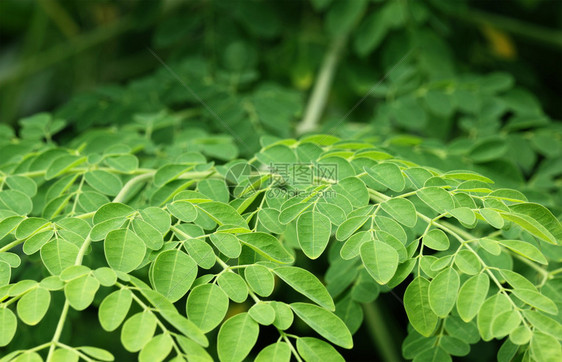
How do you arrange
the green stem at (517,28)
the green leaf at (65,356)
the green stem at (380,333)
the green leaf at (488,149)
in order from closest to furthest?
the green leaf at (65,356) → the green leaf at (488,149) → the green stem at (380,333) → the green stem at (517,28)

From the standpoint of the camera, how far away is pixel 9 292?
619mm

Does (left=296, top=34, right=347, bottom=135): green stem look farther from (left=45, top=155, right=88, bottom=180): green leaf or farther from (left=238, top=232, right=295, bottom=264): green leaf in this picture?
(left=238, top=232, right=295, bottom=264): green leaf

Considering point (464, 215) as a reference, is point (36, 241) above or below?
above

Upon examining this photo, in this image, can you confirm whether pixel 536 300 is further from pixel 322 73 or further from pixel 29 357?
pixel 322 73

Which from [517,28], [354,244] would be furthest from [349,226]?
[517,28]

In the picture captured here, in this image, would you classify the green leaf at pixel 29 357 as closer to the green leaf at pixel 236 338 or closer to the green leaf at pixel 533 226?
the green leaf at pixel 236 338

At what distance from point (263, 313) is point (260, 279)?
5 cm

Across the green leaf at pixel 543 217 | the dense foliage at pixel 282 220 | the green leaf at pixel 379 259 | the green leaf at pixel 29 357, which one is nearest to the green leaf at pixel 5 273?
the dense foliage at pixel 282 220

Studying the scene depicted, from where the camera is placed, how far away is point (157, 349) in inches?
23.7

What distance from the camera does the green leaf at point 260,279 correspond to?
0.67m

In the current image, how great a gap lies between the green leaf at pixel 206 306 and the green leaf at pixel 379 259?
0.19 metres

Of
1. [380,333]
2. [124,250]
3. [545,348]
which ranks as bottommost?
[380,333]

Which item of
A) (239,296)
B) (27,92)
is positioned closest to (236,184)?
(239,296)

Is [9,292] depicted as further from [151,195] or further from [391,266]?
[391,266]
